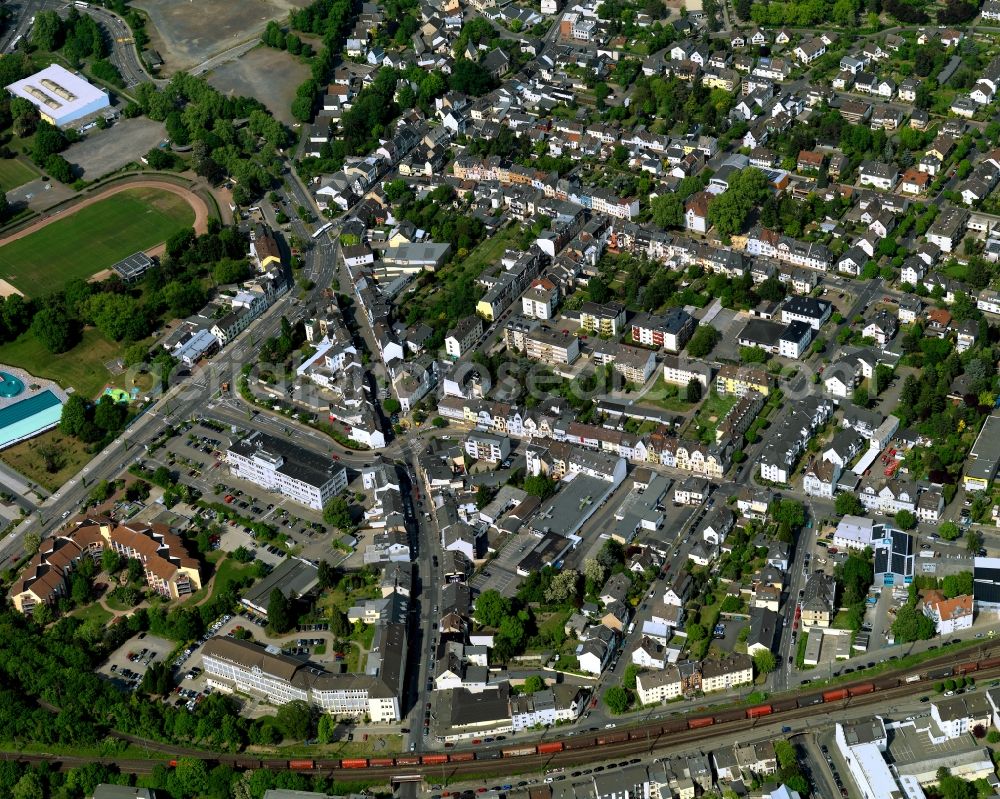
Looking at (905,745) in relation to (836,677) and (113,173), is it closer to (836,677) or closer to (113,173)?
(836,677)

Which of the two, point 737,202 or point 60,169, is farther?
point 60,169

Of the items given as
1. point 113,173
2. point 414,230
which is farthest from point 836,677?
point 113,173

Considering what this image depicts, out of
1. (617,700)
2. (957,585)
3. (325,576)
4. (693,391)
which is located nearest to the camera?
(617,700)

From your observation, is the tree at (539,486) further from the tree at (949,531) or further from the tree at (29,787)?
the tree at (29,787)

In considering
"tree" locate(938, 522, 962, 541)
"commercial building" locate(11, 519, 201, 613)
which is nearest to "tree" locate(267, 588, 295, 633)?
"commercial building" locate(11, 519, 201, 613)

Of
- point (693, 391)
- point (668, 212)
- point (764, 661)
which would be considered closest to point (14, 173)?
point (668, 212)

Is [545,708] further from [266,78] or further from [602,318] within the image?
[266,78]

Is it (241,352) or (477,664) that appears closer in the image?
(477,664)

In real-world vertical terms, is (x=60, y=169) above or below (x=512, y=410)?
below
